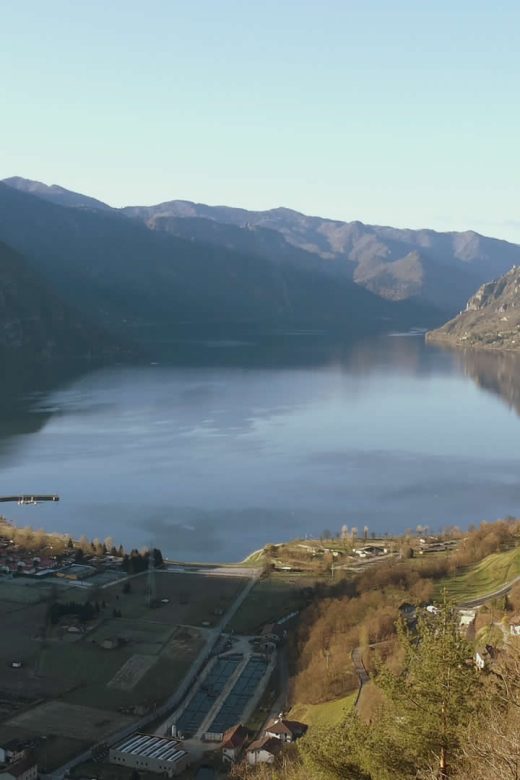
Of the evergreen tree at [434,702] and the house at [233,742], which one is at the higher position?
the evergreen tree at [434,702]

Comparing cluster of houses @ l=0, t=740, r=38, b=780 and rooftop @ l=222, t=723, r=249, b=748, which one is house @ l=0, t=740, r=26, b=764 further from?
rooftop @ l=222, t=723, r=249, b=748

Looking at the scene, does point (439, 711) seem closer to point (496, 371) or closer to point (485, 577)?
point (485, 577)

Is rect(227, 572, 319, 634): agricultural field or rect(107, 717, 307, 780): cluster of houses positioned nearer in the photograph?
rect(107, 717, 307, 780): cluster of houses

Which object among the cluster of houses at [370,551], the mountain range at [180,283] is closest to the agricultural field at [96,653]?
the cluster of houses at [370,551]

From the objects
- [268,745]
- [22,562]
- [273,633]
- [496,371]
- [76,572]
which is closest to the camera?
[268,745]

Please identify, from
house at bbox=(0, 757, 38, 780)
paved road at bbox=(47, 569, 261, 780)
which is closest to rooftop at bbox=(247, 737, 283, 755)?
paved road at bbox=(47, 569, 261, 780)

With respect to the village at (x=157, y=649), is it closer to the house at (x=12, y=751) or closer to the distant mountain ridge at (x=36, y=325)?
the house at (x=12, y=751)

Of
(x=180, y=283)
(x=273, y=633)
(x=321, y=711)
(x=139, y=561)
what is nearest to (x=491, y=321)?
(x=180, y=283)
